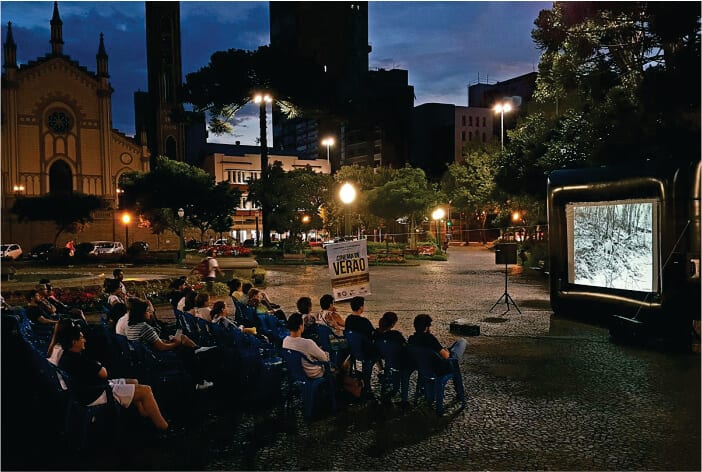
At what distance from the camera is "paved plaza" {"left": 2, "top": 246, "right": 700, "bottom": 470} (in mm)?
5441

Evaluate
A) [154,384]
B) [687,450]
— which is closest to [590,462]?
[687,450]

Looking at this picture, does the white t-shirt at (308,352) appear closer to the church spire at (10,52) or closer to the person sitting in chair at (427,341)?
the person sitting in chair at (427,341)

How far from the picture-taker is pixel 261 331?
9094 mm

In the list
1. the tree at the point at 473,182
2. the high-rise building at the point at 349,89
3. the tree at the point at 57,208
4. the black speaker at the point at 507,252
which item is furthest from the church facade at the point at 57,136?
the black speaker at the point at 507,252

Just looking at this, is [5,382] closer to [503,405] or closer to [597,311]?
[503,405]

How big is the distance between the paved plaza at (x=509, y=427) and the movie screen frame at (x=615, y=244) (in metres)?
1.53

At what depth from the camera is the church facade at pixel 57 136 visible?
5831cm

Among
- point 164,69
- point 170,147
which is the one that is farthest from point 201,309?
point 164,69

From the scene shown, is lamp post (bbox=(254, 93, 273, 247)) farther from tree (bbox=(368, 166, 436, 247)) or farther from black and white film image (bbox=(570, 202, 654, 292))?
black and white film image (bbox=(570, 202, 654, 292))

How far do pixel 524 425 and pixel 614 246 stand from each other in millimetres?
Answer: 6147

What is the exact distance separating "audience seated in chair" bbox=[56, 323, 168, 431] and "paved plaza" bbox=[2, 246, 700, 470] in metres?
0.40

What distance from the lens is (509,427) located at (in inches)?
249

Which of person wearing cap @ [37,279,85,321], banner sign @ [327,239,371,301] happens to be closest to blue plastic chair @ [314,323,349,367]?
banner sign @ [327,239,371,301]

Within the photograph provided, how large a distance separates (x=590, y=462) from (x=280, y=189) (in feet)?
115
